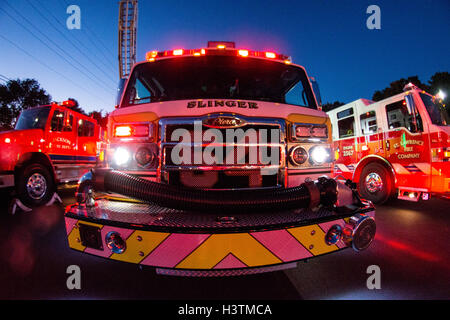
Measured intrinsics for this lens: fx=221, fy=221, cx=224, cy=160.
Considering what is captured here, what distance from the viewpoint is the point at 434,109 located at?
16.5ft

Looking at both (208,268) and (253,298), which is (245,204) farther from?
(253,298)

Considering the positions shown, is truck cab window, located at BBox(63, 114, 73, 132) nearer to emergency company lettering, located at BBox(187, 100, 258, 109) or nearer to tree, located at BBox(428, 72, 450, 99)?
emergency company lettering, located at BBox(187, 100, 258, 109)

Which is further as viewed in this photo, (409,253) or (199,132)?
(409,253)

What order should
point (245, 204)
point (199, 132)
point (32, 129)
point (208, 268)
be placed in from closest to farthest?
point (208, 268), point (245, 204), point (199, 132), point (32, 129)

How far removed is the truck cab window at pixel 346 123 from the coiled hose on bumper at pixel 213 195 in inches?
225

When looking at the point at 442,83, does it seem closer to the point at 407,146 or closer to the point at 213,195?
the point at 407,146

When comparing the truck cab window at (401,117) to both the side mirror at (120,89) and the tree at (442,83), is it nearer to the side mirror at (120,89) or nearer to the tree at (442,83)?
the side mirror at (120,89)

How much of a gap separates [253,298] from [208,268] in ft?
2.18

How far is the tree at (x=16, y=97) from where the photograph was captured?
28.9m

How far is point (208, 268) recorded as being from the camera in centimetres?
141

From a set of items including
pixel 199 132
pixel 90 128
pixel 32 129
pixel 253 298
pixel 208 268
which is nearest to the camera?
pixel 208 268

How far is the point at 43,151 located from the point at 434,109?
30.1 ft

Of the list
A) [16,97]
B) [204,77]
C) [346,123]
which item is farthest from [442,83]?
[16,97]

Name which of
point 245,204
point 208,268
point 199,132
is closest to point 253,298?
point 208,268
